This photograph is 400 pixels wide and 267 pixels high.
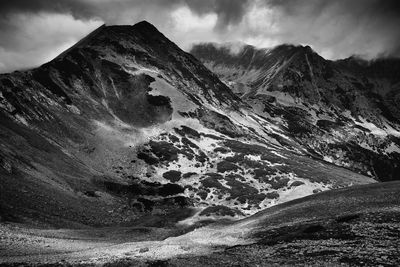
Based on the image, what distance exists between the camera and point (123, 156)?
125250mm

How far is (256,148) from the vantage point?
515 ft

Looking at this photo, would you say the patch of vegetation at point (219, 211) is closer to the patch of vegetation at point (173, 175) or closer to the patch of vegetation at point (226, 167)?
the patch of vegetation at point (173, 175)

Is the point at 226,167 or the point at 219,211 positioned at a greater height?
the point at 226,167

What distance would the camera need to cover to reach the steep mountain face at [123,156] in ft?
244

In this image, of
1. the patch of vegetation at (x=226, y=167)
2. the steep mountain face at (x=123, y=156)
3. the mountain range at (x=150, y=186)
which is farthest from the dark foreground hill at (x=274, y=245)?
the patch of vegetation at (x=226, y=167)

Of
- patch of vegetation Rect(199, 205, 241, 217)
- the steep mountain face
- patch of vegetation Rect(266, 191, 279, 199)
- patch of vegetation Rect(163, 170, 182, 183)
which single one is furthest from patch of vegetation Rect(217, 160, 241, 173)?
patch of vegetation Rect(199, 205, 241, 217)

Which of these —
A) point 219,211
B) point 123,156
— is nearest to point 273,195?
point 219,211

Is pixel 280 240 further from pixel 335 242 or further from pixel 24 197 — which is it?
pixel 24 197

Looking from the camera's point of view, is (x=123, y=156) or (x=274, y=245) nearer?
(x=274, y=245)

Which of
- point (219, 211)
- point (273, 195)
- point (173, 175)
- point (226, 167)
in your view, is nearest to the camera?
point (219, 211)

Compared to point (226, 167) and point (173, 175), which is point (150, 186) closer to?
point (173, 175)

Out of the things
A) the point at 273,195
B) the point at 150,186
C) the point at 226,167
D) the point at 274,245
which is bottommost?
the point at 274,245

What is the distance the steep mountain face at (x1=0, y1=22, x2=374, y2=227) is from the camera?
244 feet

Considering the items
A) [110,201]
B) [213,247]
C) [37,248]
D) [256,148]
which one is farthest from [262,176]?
[37,248]
